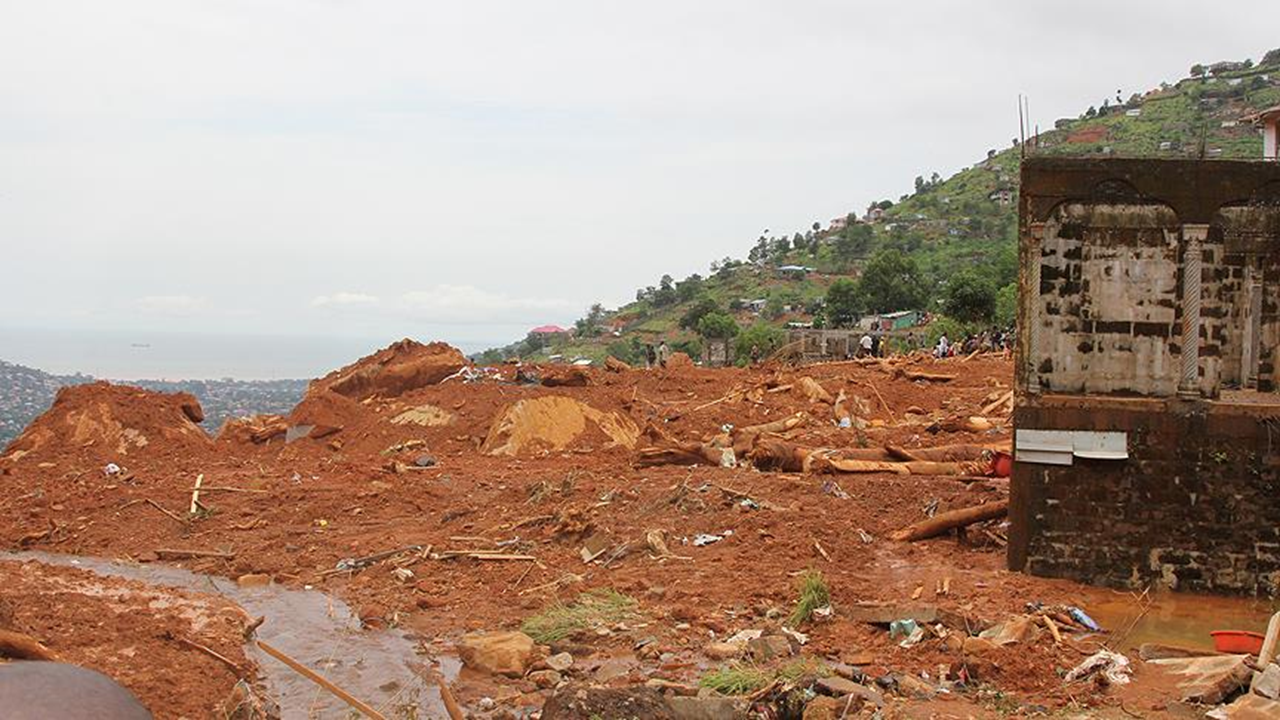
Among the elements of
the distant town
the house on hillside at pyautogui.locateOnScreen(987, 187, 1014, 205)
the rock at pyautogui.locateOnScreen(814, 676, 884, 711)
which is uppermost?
the house on hillside at pyautogui.locateOnScreen(987, 187, 1014, 205)

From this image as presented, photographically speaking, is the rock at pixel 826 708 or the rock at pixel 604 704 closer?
the rock at pixel 604 704

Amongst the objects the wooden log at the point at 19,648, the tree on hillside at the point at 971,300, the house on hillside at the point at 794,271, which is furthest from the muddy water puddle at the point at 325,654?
the house on hillside at the point at 794,271

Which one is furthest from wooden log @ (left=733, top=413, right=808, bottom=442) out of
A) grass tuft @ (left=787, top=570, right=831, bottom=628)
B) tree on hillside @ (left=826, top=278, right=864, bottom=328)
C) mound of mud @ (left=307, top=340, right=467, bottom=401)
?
tree on hillside @ (left=826, top=278, right=864, bottom=328)

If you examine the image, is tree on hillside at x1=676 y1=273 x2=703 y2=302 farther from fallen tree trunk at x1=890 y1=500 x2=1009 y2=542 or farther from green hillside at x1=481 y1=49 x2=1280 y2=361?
fallen tree trunk at x1=890 y1=500 x2=1009 y2=542

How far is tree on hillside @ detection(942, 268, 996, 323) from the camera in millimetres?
41500

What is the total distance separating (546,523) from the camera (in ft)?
48.5

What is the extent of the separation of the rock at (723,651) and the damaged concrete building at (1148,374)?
3678 mm

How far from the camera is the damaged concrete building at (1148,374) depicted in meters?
10.9

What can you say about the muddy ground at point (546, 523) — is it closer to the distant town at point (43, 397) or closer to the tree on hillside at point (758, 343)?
the distant town at point (43, 397)

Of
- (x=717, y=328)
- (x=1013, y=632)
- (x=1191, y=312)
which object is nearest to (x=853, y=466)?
(x=1191, y=312)

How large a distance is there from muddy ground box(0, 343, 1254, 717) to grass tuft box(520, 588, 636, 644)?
18 cm

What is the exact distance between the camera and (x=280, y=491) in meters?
17.5

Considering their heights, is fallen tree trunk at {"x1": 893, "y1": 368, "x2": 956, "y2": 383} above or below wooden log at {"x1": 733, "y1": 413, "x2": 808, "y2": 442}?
above

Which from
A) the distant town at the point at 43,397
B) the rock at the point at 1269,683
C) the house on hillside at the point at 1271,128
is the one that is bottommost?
the distant town at the point at 43,397
